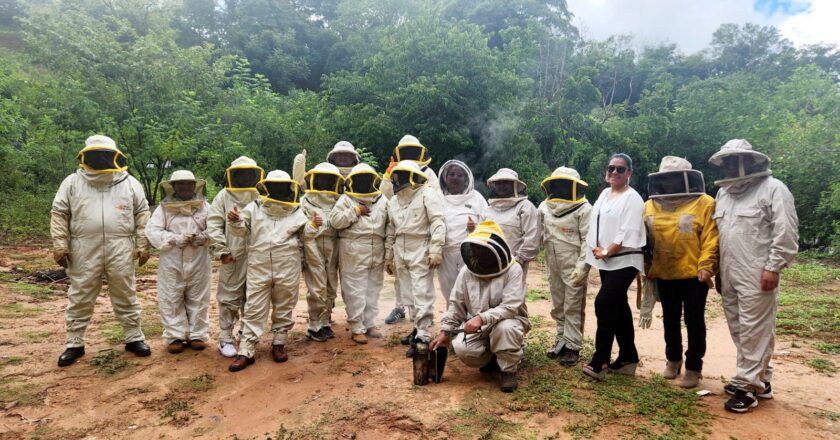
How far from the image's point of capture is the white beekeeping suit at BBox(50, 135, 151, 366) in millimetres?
4941

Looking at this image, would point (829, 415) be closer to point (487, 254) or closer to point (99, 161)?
point (487, 254)

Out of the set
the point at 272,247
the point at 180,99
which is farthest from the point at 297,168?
the point at 180,99

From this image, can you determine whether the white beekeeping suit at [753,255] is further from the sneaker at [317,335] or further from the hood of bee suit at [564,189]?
the sneaker at [317,335]

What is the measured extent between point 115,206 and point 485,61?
1291 centimetres

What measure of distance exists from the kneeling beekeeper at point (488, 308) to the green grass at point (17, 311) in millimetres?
6181

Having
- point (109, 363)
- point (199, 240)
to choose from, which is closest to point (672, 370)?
point (199, 240)

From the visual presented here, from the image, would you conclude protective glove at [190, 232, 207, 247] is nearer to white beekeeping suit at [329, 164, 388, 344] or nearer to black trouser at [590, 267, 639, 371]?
white beekeeping suit at [329, 164, 388, 344]

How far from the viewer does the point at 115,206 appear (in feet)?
16.6

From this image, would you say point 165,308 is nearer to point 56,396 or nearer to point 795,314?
point 56,396

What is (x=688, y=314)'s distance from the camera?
427 centimetres

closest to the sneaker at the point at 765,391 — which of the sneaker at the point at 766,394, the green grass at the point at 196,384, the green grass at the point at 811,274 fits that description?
the sneaker at the point at 766,394

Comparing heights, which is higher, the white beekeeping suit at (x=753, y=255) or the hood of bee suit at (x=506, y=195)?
the hood of bee suit at (x=506, y=195)

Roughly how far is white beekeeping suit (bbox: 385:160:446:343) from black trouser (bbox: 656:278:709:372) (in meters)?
2.30

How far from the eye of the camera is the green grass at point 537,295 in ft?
28.6
